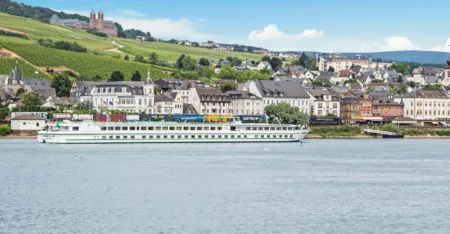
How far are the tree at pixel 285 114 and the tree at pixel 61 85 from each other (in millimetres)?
36770

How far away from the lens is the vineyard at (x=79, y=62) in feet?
505

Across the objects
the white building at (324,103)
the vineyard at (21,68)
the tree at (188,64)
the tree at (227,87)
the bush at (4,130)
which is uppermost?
the tree at (188,64)

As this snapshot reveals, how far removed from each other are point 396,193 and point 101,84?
81.2 m

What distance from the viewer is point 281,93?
424 ft

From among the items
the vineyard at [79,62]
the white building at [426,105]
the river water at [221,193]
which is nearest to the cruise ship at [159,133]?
the river water at [221,193]

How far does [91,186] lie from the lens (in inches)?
1861

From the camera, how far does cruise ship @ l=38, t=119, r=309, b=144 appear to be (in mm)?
85625

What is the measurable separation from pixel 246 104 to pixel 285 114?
15.4m

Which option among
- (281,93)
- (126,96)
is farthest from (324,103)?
(126,96)

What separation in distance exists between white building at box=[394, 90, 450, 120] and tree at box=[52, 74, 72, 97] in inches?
2132

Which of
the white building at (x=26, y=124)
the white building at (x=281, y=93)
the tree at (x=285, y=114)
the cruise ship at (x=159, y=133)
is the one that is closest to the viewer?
the cruise ship at (x=159, y=133)

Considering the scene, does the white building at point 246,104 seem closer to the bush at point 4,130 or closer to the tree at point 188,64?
the bush at point 4,130

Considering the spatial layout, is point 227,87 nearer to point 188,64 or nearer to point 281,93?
point 281,93

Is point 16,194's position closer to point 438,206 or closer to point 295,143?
point 438,206
